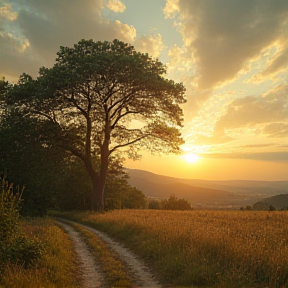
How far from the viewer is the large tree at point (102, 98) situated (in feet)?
96.5

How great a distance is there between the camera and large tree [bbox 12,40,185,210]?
29422 millimetres

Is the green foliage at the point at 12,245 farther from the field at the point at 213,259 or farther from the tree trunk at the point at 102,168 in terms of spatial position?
the tree trunk at the point at 102,168

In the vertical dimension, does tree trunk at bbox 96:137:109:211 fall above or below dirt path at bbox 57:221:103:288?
above

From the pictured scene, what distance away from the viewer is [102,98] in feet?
104

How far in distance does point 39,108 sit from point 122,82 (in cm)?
904

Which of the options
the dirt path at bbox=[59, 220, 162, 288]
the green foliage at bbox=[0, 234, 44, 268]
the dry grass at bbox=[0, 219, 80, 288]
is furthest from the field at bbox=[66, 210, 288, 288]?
the green foliage at bbox=[0, 234, 44, 268]

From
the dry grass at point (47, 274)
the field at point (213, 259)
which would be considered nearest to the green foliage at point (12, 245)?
the dry grass at point (47, 274)

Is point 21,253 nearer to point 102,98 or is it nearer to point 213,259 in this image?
point 213,259

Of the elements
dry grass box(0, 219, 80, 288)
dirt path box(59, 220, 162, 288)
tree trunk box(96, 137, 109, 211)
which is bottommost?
dirt path box(59, 220, 162, 288)

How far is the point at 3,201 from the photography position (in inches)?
453

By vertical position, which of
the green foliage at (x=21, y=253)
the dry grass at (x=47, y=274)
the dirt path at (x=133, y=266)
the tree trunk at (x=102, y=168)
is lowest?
the dirt path at (x=133, y=266)

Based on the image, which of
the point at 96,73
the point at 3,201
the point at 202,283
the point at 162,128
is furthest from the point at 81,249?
the point at 162,128

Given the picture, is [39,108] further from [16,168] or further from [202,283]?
[202,283]

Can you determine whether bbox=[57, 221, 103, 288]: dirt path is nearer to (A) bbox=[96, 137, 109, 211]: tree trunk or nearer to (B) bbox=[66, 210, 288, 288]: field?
(B) bbox=[66, 210, 288, 288]: field
